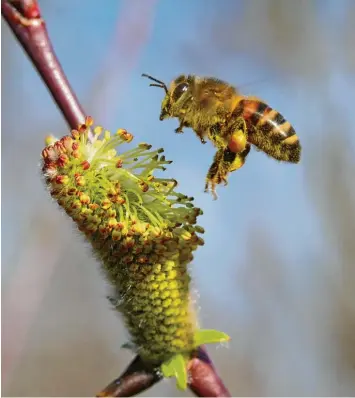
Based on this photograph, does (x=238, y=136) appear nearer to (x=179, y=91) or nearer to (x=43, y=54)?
(x=179, y=91)

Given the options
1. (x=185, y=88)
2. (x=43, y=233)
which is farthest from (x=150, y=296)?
Result: (x=43, y=233)

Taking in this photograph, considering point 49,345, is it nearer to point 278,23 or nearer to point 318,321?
point 318,321

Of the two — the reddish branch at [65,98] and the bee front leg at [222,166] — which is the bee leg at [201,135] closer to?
the bee front leg at [222,166]

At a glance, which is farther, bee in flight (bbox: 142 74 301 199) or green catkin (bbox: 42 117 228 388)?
bee in flight (bbox: 142 74 301 199)

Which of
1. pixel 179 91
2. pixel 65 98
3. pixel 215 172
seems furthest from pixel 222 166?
pixel 65 98

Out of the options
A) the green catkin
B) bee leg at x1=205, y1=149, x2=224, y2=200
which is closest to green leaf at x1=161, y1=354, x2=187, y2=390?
the green catkin

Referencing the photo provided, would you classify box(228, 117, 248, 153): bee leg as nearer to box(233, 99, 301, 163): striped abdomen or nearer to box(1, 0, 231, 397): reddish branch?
box(233, 99, 301, 163): striped abdomen
